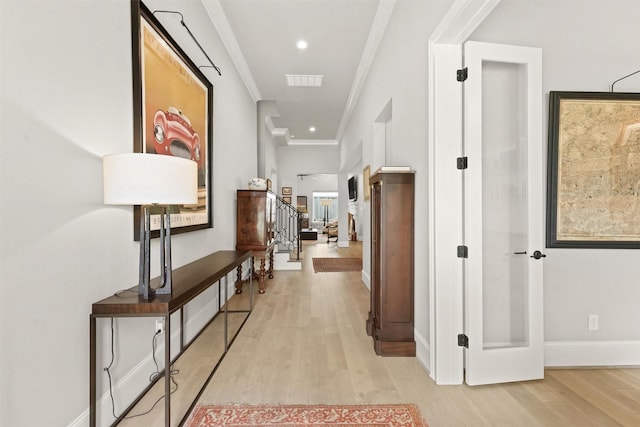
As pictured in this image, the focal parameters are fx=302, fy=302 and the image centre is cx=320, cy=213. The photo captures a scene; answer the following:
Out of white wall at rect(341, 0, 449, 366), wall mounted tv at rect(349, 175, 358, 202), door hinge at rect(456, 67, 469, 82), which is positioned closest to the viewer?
door hinge at rect(456, 67, 469, 82)

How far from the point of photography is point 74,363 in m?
1.45

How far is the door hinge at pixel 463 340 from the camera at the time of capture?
212 centimetres

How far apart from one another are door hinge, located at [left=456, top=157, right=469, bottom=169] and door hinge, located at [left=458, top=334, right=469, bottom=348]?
1.19 metres

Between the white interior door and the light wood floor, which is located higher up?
the white interior door

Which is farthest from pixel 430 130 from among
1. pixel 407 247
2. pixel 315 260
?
pixel 315 260

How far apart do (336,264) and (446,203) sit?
4.80 meters

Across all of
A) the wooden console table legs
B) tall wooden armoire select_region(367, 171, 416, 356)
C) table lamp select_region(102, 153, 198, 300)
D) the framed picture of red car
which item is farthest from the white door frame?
the wooden console table legs

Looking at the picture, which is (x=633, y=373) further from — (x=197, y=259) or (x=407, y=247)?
(x=197, y=259)

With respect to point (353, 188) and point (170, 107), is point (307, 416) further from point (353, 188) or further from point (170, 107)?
point (353, 188)

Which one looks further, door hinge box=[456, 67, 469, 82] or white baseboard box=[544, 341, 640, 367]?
white baseboard box=[544, 341, 640, 367]

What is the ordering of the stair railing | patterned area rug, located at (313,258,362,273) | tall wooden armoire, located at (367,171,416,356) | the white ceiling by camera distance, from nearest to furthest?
tall wooden armoire, located at (367,171,416,356) < the white ceiling < patterned area rug, located at (313,258,362,273) < the stair railing

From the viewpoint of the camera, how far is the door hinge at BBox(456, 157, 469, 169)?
6.94 feet

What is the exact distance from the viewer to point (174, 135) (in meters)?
2.42

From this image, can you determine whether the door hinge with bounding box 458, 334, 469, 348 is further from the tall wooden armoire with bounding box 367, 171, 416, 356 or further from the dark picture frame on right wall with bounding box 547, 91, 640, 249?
the dark picture frame on right wall with bounding box 547, 91, 640, 249
